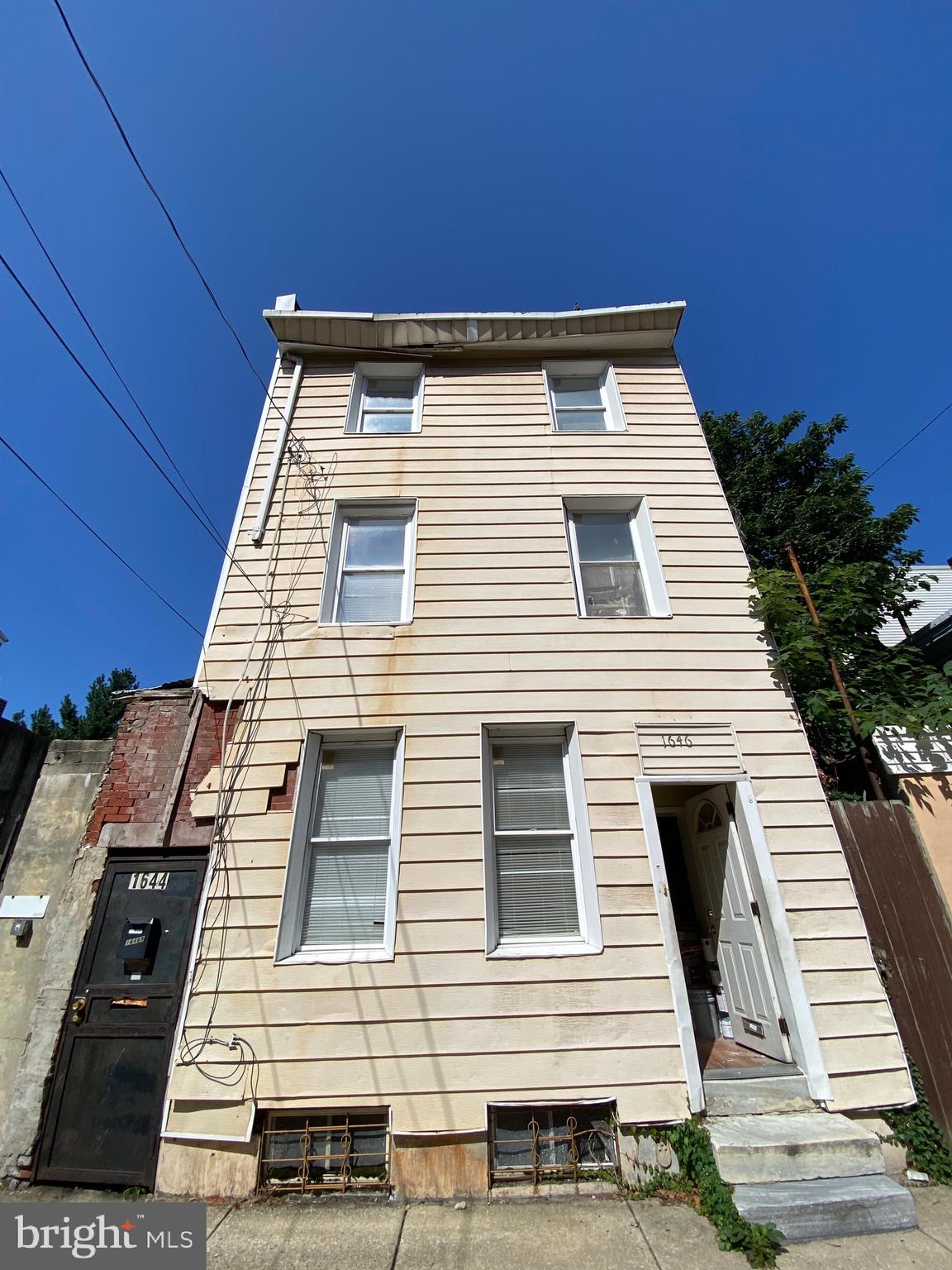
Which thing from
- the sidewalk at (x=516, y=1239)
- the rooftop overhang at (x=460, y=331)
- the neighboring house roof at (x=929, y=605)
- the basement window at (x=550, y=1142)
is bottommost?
the sidewalk at (x=516, y=1239)

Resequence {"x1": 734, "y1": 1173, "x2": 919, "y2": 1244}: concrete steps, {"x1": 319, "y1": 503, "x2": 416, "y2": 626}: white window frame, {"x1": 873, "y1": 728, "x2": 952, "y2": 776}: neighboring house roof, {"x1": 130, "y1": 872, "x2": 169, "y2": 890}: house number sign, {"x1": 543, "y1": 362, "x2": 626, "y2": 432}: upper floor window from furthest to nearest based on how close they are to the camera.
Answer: {"x1": 543, "y1": 362, "x2": 626, "y2": 432}: upper floor window → {"x1": 319, "y1": 503, "x2": 416, "y2": 626}: white window frame → {"x1": 873, "y1": 728, "x2": 952, "y2": 776}: neighboring house roof → {"x1": 130, "y1": 872, "x2": 169, "y2": 890}: house number sign → {"x1": 734, "y1": 1173, "x2": 919, "y2": 1244}: concrete steps

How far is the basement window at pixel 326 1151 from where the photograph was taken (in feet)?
11.1

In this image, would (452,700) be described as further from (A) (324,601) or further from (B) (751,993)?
(B) (751,993)

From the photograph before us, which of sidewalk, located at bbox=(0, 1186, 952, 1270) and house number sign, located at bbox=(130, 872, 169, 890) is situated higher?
house number sign, located at bbox=(130, 872, 169, 890)

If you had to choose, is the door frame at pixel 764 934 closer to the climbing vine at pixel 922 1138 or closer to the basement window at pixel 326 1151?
the climbing vine at pixel 922 1138

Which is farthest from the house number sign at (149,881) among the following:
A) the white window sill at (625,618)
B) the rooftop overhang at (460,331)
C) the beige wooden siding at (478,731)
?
the rooftop overhang at (460,331)

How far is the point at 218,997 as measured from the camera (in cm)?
374

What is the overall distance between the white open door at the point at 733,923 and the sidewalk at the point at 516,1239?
3.59ft

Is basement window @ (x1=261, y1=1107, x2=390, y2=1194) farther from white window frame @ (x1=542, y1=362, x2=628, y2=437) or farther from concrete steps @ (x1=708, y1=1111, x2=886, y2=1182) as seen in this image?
white window frame @ (x1=542, y1=362, x2=628, y2=437)

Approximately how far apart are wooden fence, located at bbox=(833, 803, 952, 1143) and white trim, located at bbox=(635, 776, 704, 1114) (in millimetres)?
1627

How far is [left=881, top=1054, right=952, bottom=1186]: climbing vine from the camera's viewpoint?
11.3ft

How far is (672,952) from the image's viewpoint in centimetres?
387

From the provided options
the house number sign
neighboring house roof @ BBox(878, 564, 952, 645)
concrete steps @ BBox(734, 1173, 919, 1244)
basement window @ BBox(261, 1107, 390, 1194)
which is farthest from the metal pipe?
neighboring house roof @ BBox(878, 564, 952, 645)

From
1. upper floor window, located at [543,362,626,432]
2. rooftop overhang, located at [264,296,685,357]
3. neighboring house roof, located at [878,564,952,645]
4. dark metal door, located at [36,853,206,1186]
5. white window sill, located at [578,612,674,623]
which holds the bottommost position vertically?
dark metal door, located at [36,853,206,1186]
